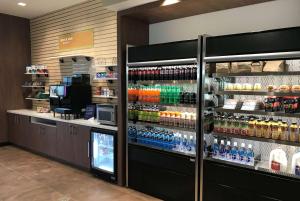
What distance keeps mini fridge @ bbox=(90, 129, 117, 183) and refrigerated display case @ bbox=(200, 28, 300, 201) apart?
1.64 meters

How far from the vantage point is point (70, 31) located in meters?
5.98

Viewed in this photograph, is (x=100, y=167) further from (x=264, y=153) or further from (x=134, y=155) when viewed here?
(x=264, y=153)

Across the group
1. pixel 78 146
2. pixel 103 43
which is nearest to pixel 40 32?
pixel 103 43

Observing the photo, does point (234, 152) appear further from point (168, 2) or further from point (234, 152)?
point (168, 2)

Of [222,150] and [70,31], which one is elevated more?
[70,31]

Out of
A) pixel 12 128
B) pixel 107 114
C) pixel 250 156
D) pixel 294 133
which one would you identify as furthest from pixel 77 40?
pixel 294 133

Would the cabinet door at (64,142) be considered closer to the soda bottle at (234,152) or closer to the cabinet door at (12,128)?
the cabinet door at (12,128)

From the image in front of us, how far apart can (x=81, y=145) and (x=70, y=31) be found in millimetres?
2738

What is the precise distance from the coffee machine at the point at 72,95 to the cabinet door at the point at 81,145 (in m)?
0.52

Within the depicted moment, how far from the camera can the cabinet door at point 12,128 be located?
21.7 ft

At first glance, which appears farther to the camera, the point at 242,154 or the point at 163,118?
the point at 163,118

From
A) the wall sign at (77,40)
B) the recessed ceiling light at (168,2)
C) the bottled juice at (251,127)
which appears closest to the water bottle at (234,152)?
the bottled juice at (251,127)

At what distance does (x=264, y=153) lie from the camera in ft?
10.7

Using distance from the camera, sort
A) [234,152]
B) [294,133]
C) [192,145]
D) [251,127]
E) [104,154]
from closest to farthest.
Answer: [294,133], [251,127], [234,152], [192,145], [104,154]
